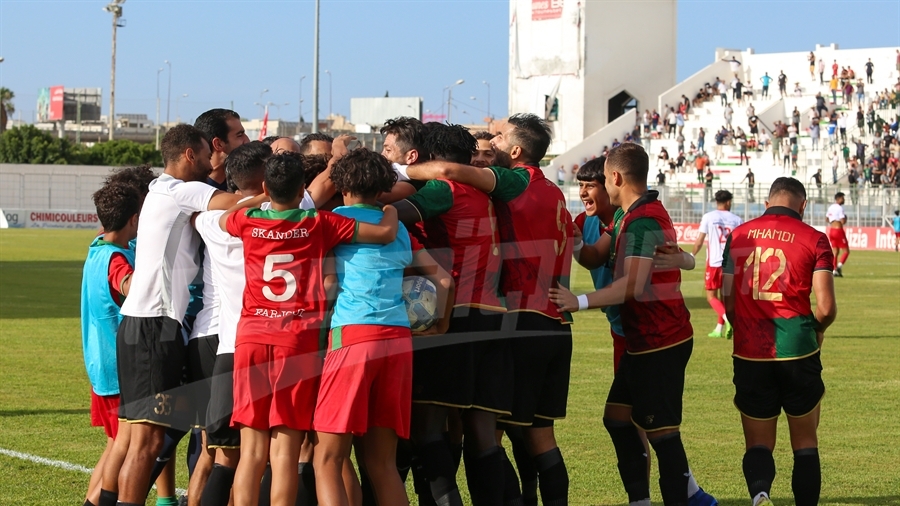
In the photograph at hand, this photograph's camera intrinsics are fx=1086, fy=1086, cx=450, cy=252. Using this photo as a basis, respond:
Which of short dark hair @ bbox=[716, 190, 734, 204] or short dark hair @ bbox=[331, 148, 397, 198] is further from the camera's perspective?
short dark hair @ bbox=[716, 190, 734, 204]

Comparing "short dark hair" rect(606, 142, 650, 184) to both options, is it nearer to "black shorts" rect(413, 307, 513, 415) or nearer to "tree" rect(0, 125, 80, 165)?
"black shorts" rect(413, 307, 513, 415)

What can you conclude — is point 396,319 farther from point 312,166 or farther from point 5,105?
point 5,105

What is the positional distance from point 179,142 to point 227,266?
2.68ft

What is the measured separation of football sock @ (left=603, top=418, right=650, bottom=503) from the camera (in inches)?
257

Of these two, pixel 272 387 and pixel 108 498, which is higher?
pixel 272 387

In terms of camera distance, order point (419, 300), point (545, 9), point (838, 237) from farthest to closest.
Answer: point (545, 9)
point (838, 237)
point (419, 300)

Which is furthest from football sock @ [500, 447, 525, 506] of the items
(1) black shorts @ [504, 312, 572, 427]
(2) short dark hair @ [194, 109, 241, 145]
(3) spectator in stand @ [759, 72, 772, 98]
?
(3) spectator in stand @ [759, 72, 772, 98]

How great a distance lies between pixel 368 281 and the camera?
5422 millimetres

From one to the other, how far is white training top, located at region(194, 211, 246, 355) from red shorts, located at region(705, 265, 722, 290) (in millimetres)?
11520

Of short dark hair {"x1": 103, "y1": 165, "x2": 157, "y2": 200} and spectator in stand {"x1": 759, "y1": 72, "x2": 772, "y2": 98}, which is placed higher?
spectator in stand {"x1": 759, "y1": 72, "x2": 772, "y2": 98}

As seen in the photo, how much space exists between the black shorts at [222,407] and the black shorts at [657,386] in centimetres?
232

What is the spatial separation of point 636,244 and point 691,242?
3971cm

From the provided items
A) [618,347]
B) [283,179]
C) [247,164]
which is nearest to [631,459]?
[618,347]

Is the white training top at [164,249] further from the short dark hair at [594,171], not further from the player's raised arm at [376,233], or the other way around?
the short dark hair at [594,171]
